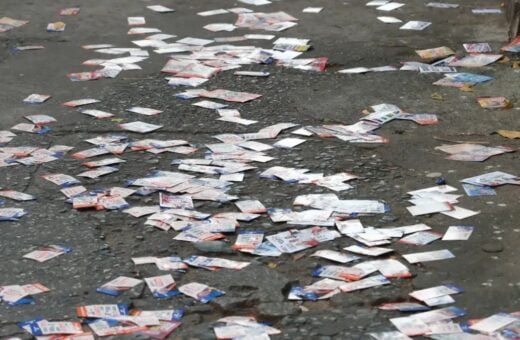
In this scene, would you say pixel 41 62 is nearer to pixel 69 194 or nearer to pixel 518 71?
pixel 69 194

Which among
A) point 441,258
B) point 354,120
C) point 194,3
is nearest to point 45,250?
point 441,258

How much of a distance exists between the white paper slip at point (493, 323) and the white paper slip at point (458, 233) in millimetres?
636

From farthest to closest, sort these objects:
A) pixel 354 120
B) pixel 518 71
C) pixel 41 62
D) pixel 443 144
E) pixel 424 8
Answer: pixel 424 8 → pixel 41 62 → pixel 518 71 → pixel 354 120 → pixel 443 144

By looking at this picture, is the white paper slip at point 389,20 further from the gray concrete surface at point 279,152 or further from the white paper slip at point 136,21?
the white paper slip at point 136,21

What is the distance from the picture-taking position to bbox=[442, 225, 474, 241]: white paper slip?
403cm

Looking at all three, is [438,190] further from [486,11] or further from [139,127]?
[486,11]

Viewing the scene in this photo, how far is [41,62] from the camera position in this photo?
22.3 feet

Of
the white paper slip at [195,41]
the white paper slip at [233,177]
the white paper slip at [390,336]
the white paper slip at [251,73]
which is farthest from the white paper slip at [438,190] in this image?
the white paper slip at [195,41]

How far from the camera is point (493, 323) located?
3371 mm

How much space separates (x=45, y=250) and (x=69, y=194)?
59 centimetres

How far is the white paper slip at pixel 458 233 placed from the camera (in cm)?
403

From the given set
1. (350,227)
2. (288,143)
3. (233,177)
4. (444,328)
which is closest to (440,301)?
(444,328)

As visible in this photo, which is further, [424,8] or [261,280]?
[424,8]

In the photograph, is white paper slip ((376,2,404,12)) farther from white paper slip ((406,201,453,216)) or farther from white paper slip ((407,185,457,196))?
white paper slip ((406,201,453,216))
